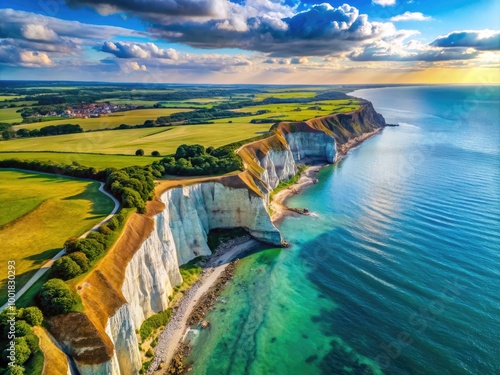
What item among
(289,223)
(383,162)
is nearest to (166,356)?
(289,223)

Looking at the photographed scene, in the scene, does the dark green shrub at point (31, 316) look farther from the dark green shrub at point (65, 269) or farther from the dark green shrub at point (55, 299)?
the dark green shrub at point (65, 269)

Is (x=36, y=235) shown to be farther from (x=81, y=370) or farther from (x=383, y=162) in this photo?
(x=383, y=162)

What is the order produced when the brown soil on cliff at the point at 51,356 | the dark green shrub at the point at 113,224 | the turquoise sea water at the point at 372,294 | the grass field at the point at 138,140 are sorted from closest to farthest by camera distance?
the brown soil on cliff at the point at 51,356
the turquoise sea water at the point at 372,294
the dark green shrub at the point at 113,224
the grass field at the point at 138,140

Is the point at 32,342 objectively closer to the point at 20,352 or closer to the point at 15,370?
the point at 20,352

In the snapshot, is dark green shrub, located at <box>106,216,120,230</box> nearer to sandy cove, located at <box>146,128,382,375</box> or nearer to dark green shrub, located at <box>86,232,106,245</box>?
dark green shrub, located at <box>86,232,106,245</box>

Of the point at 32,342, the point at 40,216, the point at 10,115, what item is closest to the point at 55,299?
the point at 32,342

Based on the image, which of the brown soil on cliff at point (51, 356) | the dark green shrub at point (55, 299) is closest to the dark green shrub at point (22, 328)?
the brown soil on cliff at point (51, 356)
